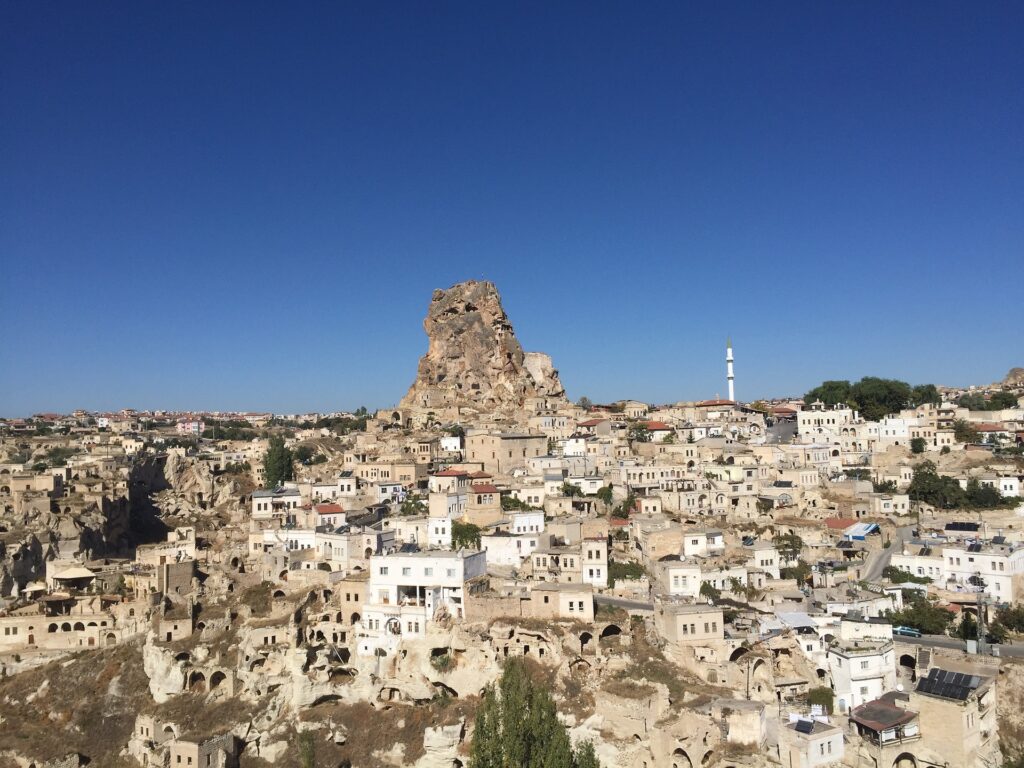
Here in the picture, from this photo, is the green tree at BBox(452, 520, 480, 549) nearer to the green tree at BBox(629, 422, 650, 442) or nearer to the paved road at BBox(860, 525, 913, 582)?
the paved road at BBox(860, 525, 913, 582)

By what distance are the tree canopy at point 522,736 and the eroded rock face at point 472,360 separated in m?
50.7

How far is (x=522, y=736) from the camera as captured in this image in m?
25.6

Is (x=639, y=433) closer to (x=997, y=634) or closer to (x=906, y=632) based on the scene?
(x=906, y=632)

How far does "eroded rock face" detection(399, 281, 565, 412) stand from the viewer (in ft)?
261

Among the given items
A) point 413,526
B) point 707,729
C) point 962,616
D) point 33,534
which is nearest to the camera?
point 707,729

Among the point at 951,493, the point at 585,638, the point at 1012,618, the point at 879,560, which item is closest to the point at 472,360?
the point at 951,493

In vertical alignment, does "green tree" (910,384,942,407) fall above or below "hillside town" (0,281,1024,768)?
above

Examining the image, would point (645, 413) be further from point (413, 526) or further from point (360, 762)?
point (360, 762)

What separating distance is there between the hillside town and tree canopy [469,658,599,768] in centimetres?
37

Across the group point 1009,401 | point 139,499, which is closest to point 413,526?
point 139,499

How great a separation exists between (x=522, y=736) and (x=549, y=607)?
6.66 metres

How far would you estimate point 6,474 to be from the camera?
54.4 metres

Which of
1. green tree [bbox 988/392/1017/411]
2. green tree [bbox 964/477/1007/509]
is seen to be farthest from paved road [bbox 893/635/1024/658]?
green tree [bbox 988/392/1017/411]

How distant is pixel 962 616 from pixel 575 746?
17.2m
